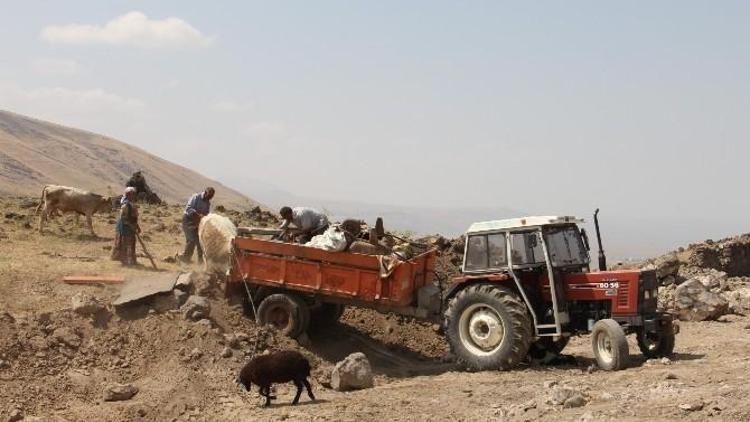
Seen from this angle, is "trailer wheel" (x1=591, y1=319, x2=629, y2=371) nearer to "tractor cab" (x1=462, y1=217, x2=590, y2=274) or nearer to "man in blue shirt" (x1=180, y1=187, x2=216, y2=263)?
"tractor cab" (x1=462, y1=217, x2=590, y2=274)

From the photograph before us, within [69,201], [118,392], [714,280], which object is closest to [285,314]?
[118,392]

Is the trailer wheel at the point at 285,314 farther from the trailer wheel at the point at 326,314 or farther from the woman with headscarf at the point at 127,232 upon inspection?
the woman with headscarf at the point at 127,232

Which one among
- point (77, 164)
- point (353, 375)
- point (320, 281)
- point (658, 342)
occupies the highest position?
point (77, 164)

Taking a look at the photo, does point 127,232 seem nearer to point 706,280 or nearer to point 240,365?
point 240,365

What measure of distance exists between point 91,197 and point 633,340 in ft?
40.9

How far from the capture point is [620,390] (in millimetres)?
7828

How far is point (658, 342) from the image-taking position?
10094 millimetres

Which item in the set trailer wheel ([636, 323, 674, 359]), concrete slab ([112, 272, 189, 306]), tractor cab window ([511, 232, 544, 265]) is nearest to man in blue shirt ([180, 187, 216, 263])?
concrete slab ([112, 272, 189, 306])

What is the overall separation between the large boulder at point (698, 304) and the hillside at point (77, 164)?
44910 millimetres

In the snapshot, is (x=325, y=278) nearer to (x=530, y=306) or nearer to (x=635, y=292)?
(x=530, y=306)

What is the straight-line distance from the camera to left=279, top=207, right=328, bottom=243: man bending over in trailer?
11805 millimetres

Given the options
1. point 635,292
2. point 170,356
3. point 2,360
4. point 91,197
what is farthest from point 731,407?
point 91,197

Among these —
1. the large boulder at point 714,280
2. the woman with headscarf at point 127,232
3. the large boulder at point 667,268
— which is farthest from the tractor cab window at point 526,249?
the large boulder at point 667,268

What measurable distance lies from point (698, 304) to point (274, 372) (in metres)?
9.35
